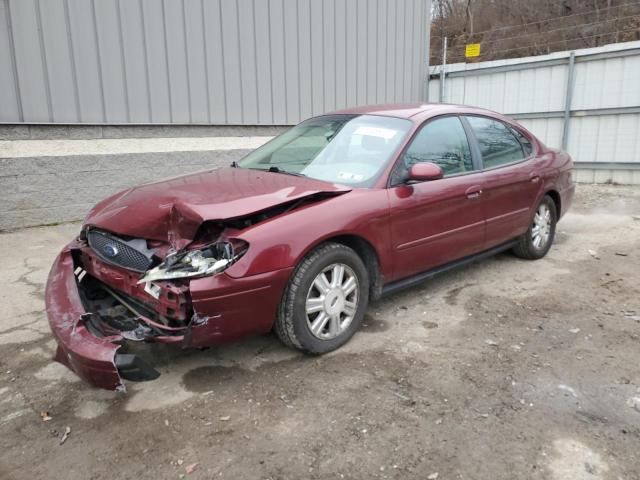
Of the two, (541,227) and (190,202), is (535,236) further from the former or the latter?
(190,202)

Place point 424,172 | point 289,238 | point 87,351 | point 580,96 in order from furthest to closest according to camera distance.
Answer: point 580,96 < point 424,172 < point 289,238 < point 87,351

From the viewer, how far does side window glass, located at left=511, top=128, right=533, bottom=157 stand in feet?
15.8

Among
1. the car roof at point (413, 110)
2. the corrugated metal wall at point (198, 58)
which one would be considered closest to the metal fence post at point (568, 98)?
the corrugated metal wall at point (198, 58)

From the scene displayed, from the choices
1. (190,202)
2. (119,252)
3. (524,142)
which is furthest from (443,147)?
(119,252)

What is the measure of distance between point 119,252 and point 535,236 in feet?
12.9

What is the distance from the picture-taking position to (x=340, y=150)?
146 inches

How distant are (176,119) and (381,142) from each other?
15.0ft

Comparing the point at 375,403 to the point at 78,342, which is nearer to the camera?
the point at 78,342

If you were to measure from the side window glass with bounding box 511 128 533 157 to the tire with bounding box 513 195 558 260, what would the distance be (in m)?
0.50

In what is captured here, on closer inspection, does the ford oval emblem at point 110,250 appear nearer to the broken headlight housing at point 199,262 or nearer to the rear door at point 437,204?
the broken headlight housing at point 199,262

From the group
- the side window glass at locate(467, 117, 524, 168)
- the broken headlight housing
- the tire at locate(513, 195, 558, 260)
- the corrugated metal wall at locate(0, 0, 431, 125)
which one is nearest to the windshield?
the side window glass at locate(467, 117, 524, 168)

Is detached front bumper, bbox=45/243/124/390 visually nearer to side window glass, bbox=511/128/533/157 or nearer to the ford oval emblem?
the ford oval emblem

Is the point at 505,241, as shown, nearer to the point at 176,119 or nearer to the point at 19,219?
the point at 176,119

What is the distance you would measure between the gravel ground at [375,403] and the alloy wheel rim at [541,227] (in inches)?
41.3
